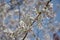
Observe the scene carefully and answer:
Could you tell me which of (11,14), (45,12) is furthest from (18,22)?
(45,12)

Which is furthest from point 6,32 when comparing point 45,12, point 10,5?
→ point 45,12

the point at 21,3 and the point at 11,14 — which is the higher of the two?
the point at 21,3

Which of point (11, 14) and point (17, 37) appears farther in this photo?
point (11, 14)

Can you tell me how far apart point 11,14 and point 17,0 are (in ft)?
1.19

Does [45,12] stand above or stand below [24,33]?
above

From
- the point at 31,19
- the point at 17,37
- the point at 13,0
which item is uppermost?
the point at 13,0

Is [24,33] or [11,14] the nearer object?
[24,33]

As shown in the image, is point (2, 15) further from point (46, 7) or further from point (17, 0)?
point (46, 7)

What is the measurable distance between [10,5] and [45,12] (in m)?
0.73

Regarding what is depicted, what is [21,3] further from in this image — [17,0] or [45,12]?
[45,12]

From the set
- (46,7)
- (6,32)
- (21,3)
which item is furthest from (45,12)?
(6,32)

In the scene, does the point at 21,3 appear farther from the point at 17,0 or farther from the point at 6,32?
the point at 6,32

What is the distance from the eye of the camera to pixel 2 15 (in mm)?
4691

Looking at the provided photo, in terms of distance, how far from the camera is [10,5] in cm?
455
